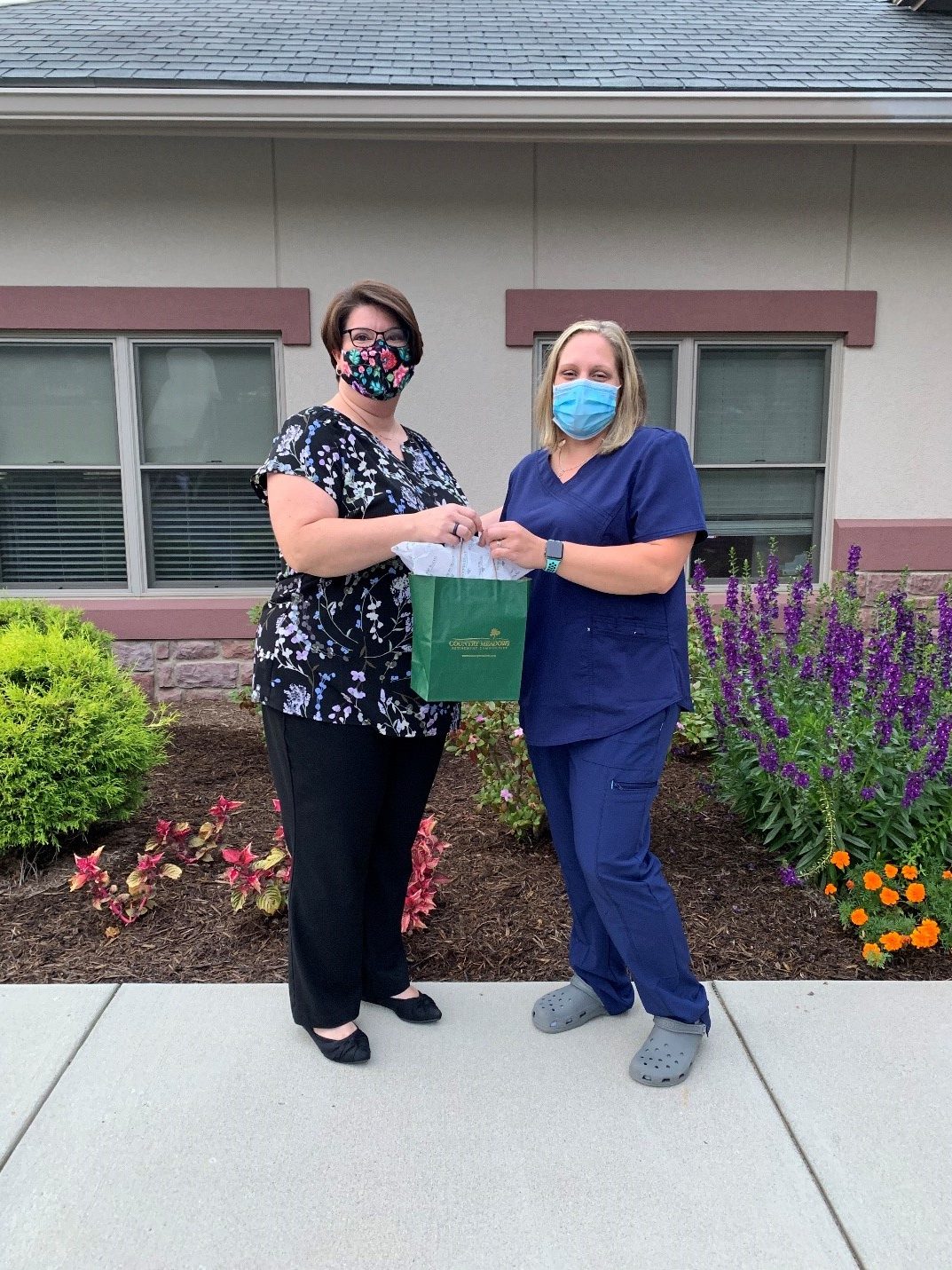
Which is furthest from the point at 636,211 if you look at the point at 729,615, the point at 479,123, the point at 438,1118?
the point at 438,1118

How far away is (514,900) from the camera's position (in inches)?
130

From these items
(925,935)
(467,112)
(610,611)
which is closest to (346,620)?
(610,611)

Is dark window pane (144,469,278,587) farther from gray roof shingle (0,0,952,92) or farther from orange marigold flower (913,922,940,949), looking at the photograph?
orange marigold flower (913,922,940,949)

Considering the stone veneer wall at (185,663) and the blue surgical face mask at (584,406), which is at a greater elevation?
the blue surgical face mask at (584,406)

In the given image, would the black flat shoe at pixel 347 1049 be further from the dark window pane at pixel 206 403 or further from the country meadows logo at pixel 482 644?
the dark window pane at pixel 206 403

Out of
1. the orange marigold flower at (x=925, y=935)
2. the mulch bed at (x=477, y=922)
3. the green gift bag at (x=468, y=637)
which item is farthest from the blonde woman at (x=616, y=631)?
the orange marigold flower at (x=925, y=935)

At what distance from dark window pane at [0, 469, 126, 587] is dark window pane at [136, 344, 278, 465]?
0.46 m

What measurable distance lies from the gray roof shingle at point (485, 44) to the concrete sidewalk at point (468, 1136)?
4702 mm

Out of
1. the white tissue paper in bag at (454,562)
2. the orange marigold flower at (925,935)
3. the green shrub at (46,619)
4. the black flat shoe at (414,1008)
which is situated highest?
the white tissue paper in bag at (454,562)

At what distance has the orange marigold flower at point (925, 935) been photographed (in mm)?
2795

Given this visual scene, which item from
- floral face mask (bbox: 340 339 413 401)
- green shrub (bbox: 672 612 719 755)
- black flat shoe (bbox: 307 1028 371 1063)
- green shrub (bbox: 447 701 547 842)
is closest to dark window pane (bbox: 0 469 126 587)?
green shrub (bbox: 447 701 547 842)

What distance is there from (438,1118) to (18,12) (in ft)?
25.7

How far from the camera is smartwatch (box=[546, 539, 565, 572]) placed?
2.09m

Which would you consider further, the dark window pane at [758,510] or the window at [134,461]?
the dark window pane at [758,510]
